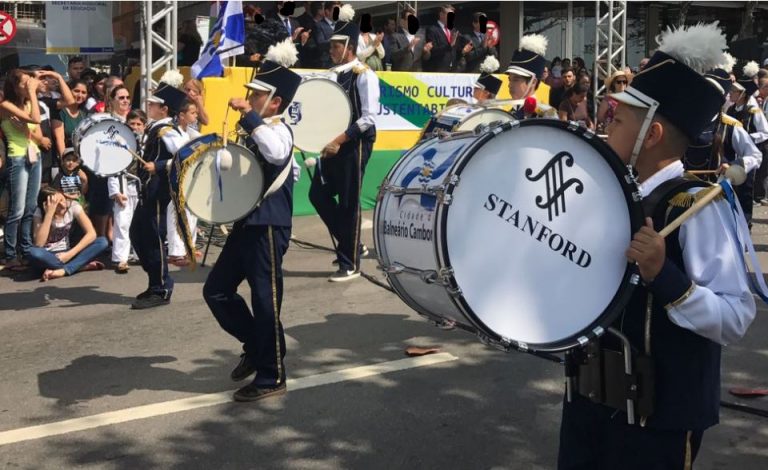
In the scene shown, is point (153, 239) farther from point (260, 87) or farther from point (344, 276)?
point (260, 87)

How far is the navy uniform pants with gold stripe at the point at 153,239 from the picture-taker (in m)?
7.57

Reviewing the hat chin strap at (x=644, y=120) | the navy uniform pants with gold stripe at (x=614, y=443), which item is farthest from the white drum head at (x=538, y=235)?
the navy uniform pants with gold stripe at (x=614, y=443)

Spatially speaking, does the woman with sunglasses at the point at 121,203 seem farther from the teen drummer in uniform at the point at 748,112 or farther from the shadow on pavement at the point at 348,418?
the teen drummer in uniform at the point at 748,112

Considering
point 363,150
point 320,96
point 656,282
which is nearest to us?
point 656,282

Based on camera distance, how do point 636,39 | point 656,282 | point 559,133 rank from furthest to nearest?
1. point 636,39
2. point 559,133
3. point 656,282

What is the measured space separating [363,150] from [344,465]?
4.62m

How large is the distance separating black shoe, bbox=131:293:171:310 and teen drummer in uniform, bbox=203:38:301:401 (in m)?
2.39

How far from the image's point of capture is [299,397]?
5.28 meters

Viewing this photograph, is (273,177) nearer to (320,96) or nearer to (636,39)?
(320,96)

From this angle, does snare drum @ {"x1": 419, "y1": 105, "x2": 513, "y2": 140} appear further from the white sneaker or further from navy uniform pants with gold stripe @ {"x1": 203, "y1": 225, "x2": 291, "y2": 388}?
the white sneaker

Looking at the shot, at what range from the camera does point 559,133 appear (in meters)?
2.63

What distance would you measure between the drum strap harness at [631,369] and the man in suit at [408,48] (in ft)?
38.5

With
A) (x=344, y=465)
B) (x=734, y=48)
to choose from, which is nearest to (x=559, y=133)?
(x=344, y=465)

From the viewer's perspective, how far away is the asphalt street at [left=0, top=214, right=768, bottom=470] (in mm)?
4469
